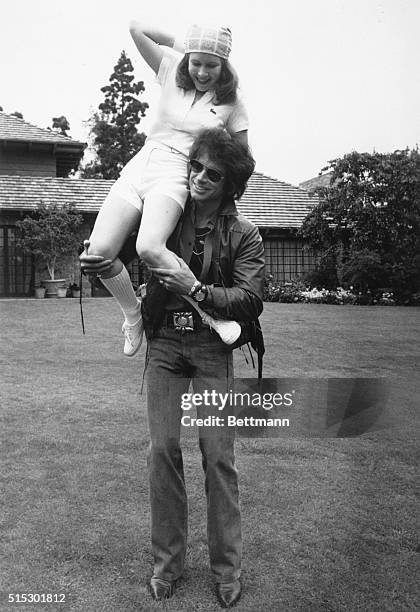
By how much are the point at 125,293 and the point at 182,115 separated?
64 cm

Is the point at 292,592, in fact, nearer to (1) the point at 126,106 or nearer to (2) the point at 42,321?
(1) the point at 126,106

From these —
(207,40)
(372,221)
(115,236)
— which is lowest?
(115,236)

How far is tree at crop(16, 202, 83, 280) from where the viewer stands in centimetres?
1289

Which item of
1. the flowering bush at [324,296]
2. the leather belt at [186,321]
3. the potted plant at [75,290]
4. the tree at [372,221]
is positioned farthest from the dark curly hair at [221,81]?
the tree at [372,221]

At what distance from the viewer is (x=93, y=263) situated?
88.7 inches

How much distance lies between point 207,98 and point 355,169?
36.4ft

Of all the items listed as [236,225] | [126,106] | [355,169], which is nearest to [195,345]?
[236,225]

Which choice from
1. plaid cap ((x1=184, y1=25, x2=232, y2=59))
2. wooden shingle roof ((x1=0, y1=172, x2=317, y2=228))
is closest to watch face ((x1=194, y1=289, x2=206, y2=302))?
plaid cap ((x1=184, y1=25, x2=232, y2=59))

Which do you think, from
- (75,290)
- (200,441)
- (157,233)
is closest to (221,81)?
(157,233)

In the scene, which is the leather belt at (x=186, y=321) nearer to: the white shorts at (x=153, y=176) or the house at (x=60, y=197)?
the white shorts at (x=153, y=176)

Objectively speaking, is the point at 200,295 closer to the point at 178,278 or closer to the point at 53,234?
the point at 178,278

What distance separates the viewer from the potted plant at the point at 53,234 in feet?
42.3

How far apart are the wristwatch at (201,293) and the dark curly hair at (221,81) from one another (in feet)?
2.17

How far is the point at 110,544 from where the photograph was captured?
2.81 meters
